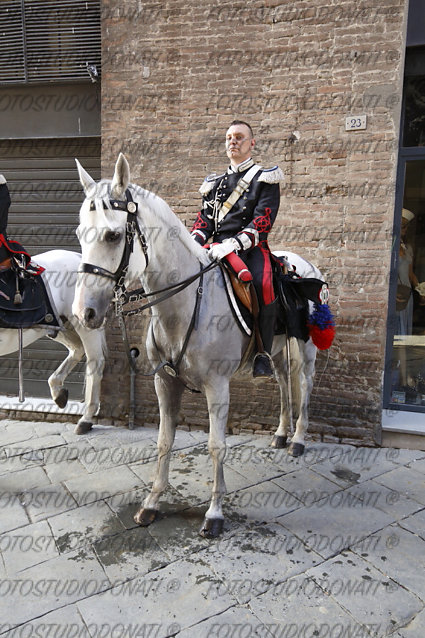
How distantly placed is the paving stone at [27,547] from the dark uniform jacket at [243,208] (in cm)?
262

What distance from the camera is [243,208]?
3.68 metres

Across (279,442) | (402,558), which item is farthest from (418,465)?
(402,558)

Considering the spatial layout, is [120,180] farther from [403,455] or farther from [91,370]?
[403,455]

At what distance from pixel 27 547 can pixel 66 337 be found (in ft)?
8.33

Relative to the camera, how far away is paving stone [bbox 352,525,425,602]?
2924mm

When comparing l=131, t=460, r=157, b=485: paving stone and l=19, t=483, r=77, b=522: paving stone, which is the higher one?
l=131, t=460, r=157, b=485: paving stone

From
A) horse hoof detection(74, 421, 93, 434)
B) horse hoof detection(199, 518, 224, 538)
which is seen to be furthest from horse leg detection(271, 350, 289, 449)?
horse hoof detection(74, 421, 93, 434)

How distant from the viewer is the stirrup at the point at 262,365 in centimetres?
382

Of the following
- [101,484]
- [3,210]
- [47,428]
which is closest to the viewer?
[101,484]

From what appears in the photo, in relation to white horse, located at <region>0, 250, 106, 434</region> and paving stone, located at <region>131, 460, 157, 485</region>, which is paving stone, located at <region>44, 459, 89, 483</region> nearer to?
paving stone, located at <region>131, 460, 157, 485</region>

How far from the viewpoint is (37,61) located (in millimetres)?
5637

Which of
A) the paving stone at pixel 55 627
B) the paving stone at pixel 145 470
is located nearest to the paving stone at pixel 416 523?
the paving stone at pixel 145 470

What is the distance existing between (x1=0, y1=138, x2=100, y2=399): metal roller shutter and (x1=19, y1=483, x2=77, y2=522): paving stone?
2128mm

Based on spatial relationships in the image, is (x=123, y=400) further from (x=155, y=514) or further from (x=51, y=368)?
(x=155, y=514)
